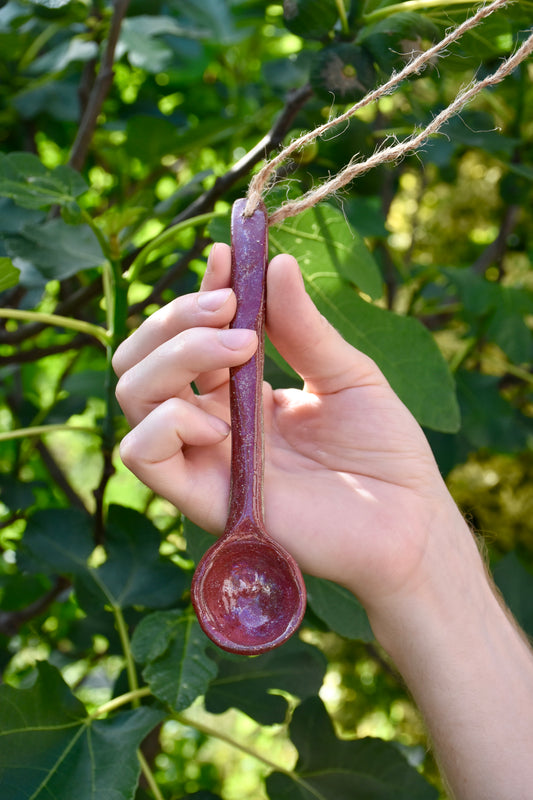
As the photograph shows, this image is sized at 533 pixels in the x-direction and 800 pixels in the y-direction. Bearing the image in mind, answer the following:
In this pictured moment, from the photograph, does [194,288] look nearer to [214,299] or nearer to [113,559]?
[113,559]

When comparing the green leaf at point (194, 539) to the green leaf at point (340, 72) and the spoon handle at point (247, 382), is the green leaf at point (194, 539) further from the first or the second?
the green leaf at point (340, 72)

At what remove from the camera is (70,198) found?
916 mm

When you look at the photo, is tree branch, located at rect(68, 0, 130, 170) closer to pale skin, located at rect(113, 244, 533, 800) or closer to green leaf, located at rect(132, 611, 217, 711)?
pale skin, located at rect(113, 244, 533, 800)

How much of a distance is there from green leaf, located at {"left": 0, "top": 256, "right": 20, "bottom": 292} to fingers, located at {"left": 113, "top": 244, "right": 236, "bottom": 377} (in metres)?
0.18

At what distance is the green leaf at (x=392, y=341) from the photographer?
2.90ft

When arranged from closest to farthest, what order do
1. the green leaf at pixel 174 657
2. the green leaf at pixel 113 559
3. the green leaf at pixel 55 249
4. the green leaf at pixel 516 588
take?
the green leaf at pixel 174 657
the green leaf at pixel 55 249
the green leaf at pixel 113 559
the green leaf at pixel 516 588

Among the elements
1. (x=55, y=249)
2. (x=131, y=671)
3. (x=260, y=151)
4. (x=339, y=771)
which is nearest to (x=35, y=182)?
(x=55, y=249)

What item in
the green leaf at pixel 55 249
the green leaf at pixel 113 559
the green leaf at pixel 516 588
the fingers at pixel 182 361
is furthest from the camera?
the green leaf at pixel 516 588

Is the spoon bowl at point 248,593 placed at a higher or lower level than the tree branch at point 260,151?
lower

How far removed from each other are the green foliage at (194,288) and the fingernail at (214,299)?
0.20m

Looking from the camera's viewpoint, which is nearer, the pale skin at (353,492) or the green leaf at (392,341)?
the pale skin at (353,492)

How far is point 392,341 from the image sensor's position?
3.02ft

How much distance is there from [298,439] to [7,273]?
14.1 inches

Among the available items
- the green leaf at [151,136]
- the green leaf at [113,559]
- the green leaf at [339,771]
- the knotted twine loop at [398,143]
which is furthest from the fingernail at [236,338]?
the green leaf at [151,136]
